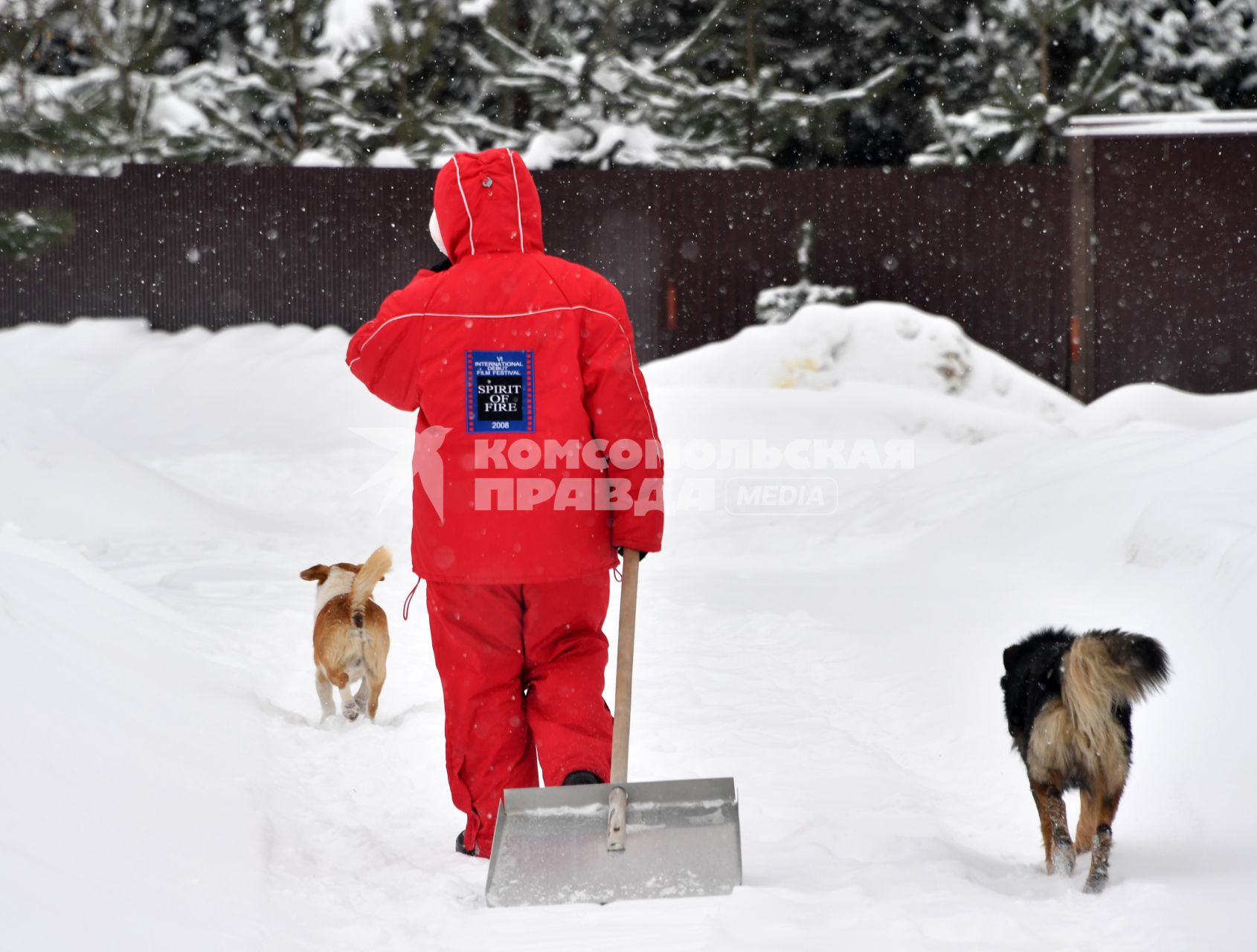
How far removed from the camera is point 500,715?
11.4ft

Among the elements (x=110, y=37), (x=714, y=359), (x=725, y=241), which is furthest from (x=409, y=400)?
(x=110, y=37)

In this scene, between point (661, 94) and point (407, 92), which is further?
point (407, 92)

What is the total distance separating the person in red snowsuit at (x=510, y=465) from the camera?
3.32m

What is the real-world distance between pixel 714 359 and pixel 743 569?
4.51m

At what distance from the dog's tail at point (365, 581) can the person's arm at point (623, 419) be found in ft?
5.55

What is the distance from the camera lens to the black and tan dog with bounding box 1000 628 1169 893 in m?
3.08

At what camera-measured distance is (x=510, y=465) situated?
3.32 metres

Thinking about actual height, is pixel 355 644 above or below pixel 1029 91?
below

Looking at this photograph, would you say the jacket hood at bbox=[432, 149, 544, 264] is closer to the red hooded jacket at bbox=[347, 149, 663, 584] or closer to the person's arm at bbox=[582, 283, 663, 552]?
the red hooded jacket at bbox=[347, 149, 663, 584]

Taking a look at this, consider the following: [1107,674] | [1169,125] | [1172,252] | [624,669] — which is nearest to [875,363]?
[1172,252]

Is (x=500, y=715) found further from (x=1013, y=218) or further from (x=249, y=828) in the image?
(x=1013, y=218)

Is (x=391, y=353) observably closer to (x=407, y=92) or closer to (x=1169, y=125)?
(x=1169, y=125)

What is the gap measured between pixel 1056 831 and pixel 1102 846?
203 mm

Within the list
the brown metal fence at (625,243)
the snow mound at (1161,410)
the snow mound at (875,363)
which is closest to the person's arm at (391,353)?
the snow mound at (1161,410)
